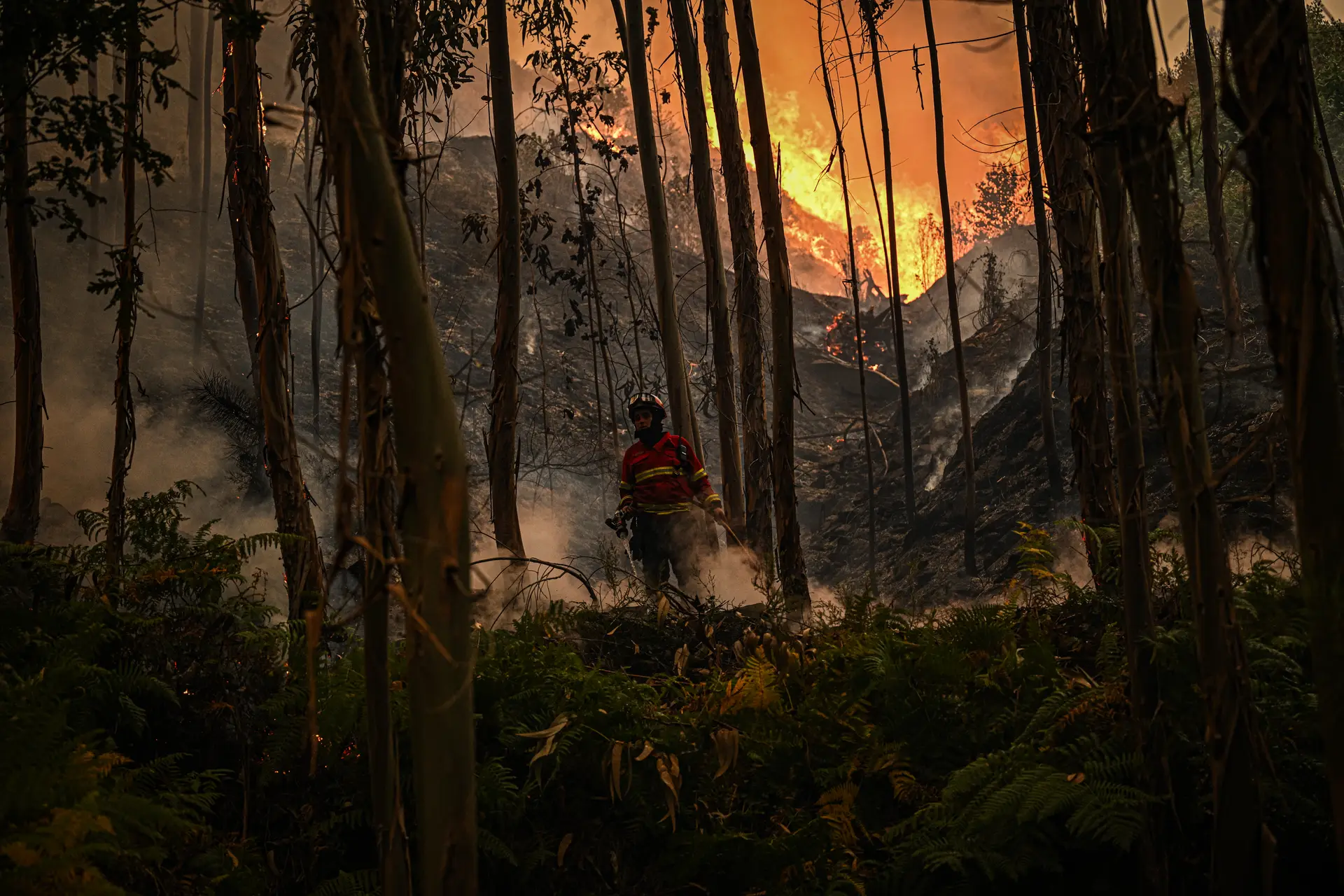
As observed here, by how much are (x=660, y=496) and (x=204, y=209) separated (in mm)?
14154

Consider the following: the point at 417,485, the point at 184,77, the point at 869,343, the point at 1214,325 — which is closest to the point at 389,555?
the point at 417,485

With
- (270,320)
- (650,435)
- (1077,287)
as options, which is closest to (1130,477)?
(1077,287)

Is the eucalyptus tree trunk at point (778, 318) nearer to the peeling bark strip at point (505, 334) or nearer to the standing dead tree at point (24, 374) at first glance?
the peeling bark strip at point (505, 334)

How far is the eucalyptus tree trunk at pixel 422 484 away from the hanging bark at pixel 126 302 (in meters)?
1.89

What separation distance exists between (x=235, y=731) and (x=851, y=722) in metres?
2.29

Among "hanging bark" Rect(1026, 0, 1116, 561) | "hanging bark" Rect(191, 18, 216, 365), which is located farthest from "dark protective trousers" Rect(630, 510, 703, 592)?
"hanging bark" Rect(191, 18, 216, 365)

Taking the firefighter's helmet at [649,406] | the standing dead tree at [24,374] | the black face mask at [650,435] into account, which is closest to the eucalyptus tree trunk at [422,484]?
the standing dead tree at [24,374]

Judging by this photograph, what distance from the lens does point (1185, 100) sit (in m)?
2.19

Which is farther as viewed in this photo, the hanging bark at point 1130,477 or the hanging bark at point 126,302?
the hanging bark at point 126,302

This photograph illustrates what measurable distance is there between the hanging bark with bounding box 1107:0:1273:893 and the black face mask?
18.5 ft

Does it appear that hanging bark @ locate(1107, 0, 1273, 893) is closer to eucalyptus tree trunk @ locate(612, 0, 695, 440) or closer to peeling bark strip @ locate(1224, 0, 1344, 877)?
peeling bark strip @ locate(1224, 0, 1344, 877)

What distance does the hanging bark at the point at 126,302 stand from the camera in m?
3.52

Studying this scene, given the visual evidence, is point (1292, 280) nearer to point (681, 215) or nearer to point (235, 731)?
point (235, 731)

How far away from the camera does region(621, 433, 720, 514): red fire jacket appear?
302 inches
